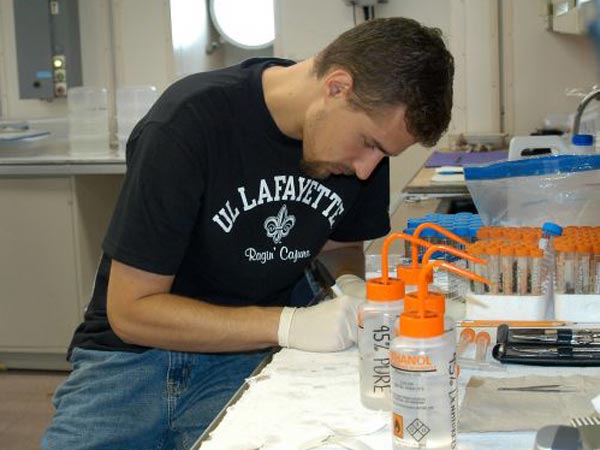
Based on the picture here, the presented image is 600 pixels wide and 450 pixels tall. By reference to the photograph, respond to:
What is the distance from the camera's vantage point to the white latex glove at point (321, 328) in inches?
48.1

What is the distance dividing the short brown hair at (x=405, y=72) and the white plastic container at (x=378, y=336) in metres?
0.32

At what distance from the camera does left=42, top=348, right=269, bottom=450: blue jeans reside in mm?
1361

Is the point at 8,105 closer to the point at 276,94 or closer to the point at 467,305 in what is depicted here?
the point at 276,94

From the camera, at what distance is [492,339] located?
120 cm

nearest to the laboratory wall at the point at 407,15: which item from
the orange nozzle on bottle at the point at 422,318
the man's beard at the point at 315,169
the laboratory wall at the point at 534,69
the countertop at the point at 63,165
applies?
the laboratory wall at the point at 534,69

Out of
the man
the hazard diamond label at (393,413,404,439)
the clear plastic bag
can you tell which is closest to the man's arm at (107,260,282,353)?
the man

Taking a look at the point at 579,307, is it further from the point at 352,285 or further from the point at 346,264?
the point at 346,264

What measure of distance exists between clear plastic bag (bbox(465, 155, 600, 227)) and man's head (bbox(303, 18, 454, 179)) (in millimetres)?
431

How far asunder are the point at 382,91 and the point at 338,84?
0.27 ft

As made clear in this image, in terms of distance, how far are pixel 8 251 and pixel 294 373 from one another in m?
2.52

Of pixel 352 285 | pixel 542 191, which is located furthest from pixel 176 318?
pixel 542 191

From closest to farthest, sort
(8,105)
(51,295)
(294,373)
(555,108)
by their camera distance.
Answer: (294,373), (51,295), (555,108), (8,105)

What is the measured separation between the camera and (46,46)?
398 cm

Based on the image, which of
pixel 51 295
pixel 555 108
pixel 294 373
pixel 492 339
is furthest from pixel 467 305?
pixel 555 108
